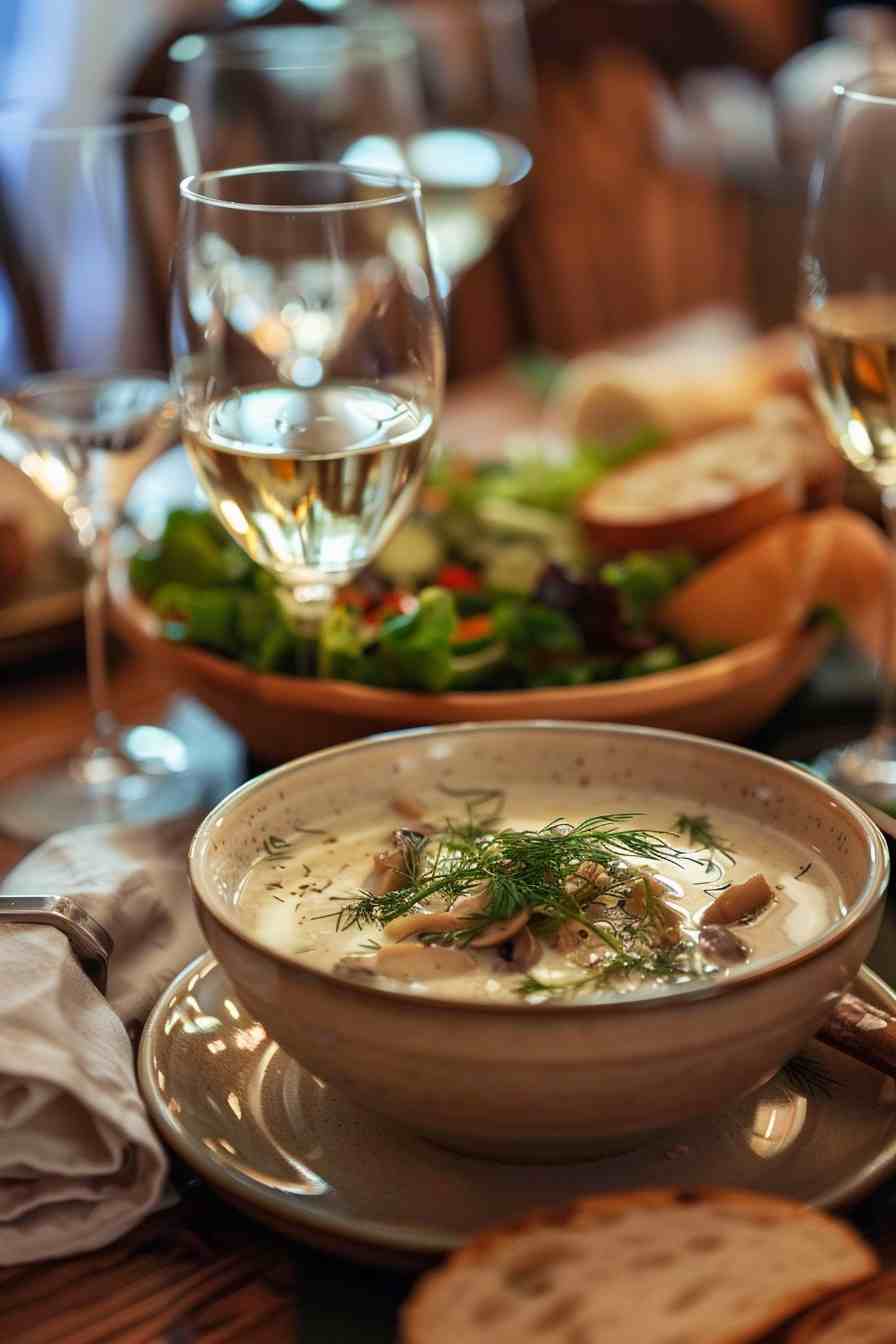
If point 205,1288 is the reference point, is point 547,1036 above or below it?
above

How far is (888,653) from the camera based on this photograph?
139 cm

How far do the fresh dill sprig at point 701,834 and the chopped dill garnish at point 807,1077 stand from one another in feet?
0.39

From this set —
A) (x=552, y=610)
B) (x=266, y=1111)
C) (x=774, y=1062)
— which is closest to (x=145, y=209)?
(x=552, y=610)

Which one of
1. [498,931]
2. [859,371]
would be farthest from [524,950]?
[859,371]

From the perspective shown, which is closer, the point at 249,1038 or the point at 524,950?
the point at 524,950

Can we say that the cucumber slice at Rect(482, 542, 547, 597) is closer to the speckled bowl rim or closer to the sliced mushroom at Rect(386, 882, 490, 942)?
the speckled bowl rim

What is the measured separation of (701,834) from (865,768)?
44 cm

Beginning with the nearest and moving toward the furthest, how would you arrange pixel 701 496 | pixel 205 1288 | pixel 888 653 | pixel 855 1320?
pixel 855 1320
pixel 205 1288
pixel 888 653
pixel 701 496

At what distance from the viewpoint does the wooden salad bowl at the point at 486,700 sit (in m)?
1.25

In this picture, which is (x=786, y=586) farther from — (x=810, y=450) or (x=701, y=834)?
(x=701, y=834)

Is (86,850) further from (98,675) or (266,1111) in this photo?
(98,675)

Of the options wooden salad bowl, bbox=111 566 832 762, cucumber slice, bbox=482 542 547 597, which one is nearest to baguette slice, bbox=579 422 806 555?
cucumber slice, bbox=482 542 547 597

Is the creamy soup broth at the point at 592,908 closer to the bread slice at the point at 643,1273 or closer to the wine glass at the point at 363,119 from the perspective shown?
the bread slice at the point at 643,1273

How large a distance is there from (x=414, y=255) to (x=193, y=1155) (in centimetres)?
60
